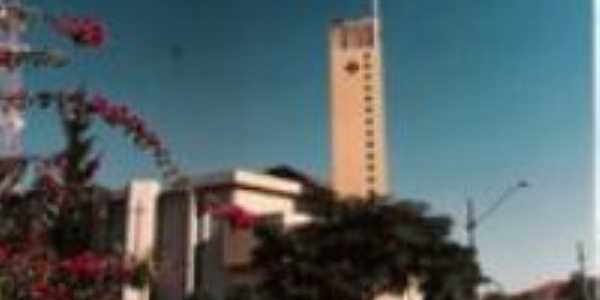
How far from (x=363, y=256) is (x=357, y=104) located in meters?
28.0

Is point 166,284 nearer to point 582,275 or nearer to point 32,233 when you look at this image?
point 582,275

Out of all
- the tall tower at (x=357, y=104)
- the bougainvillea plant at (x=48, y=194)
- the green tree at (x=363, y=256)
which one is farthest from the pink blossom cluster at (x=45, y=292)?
the tall tower at (x=357, y=104)

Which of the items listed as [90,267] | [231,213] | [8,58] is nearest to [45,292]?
[90,267]

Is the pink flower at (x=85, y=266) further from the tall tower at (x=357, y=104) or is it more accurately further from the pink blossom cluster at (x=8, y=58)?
the tall tower at (x=357, y=104)

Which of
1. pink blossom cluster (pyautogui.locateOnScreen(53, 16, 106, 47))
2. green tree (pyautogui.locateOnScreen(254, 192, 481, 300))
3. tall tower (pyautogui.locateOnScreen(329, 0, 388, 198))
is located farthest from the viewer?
tall tower (pyautogui.locateOnScreen(329, 0, 388, 198))

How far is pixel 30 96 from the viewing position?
6.23 metres

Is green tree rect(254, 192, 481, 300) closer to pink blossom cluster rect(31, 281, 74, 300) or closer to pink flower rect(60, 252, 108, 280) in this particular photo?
pink flower rect(60, 252, 108, 280)

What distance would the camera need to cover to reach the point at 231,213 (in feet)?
20.7

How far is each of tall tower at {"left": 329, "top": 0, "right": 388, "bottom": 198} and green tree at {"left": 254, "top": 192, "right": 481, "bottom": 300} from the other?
21894mm

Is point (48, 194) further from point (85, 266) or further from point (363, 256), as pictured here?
point (363, 256)

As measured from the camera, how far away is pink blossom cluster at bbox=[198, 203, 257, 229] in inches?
249

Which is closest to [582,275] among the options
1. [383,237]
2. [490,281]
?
[490,281]

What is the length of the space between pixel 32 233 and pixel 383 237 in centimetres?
2754

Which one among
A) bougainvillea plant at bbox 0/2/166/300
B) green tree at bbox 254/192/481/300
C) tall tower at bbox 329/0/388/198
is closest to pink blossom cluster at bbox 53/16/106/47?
bougainvillea plant at bbox 0/2/166/300
